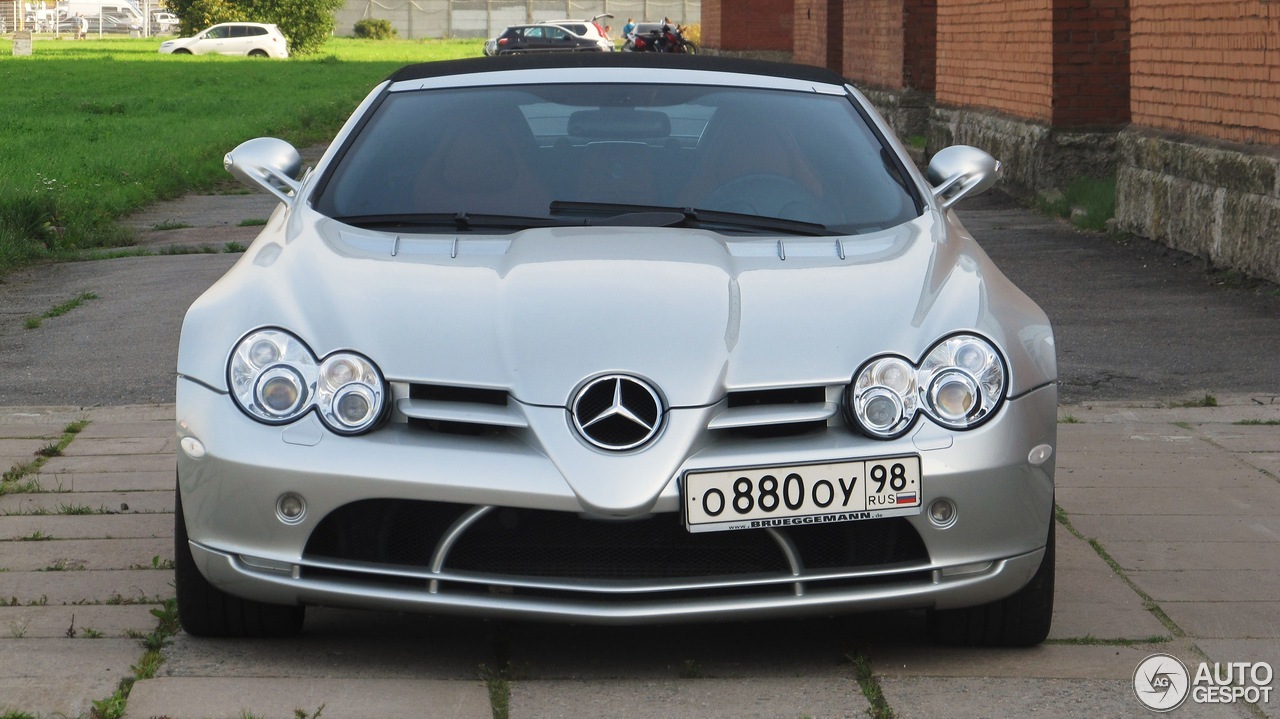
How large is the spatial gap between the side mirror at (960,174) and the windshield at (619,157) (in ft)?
0.60

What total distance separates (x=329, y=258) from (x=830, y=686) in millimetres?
1470

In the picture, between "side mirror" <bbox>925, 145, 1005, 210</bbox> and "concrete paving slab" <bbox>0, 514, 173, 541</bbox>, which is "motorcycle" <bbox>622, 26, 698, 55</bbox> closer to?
"side mirror" <bbox>925, 145, 1005, 210</bbox>

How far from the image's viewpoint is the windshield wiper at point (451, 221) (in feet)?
13.3

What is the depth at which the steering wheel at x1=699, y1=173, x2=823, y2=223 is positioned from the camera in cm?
418

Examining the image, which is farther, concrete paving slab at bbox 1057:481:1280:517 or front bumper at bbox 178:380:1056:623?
concrete paving slab at bbox 1057:481:1280:517

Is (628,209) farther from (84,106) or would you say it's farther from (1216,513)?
(84,106)

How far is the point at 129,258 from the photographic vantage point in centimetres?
1127

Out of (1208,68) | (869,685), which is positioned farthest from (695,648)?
(1208,68)

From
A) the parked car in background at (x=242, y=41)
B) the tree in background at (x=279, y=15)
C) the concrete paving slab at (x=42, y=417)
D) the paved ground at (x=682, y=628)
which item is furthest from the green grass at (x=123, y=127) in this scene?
the tree in background at (x=279, y=15)

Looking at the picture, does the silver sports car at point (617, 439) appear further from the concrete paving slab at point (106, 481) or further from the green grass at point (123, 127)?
the green grass at point (123, 127)

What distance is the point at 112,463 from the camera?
5.39 metres

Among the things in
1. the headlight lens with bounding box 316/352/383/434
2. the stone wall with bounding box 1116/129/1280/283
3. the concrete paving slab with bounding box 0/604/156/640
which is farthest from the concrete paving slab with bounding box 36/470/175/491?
the stone wall with bounding box 1116/129/1280/283

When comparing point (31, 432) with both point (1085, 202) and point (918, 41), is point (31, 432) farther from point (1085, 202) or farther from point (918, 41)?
point (918, 41)

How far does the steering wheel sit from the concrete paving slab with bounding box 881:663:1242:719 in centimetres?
131
